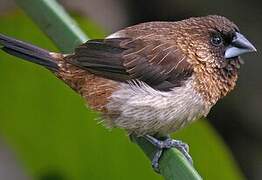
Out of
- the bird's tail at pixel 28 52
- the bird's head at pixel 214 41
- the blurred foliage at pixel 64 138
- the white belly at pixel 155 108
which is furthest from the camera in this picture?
the bird's head at pixel 214 41

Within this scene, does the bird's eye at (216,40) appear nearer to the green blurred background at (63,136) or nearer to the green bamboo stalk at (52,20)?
the green blurred background at (63,136)

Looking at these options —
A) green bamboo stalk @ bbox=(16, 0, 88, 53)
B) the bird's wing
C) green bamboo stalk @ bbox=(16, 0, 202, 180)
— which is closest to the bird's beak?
the bird's wing

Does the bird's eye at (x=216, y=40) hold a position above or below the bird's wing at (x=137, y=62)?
below

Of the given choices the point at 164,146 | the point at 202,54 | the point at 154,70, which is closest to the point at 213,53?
the point at 202,54

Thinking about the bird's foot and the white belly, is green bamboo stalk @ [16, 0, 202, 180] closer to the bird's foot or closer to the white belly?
the bird's foot

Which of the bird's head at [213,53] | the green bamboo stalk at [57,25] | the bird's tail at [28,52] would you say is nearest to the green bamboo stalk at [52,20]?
the green bamboo stalk at [57,25]

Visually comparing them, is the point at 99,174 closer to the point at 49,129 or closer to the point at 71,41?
the point at 49,129

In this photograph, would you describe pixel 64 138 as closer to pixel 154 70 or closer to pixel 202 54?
pixel 154 70

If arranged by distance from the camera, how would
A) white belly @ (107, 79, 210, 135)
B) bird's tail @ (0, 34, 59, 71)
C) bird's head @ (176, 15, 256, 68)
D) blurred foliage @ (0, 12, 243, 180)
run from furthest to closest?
1. bird's head @ (176, 15, 256, 68)
2. white belly @ (107, 79, 210, 135)
3. bird's tail @ (0, 34, 59, 71)
4. blurred foliage @ (0, 12, 243, 180)
